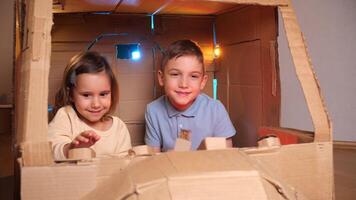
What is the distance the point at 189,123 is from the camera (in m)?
1.14

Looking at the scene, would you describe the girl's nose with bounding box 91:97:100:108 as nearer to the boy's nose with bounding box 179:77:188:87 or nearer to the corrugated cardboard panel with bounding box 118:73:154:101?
the boy's nose with bounding box 179:77:188:87

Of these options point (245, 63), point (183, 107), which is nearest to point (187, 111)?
point (183, 107)

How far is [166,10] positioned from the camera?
1.32 metres

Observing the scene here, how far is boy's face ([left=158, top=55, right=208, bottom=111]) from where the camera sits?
1043mm

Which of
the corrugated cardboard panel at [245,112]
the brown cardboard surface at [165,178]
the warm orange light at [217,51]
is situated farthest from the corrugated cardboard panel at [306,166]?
the warm orange light at [217,51]

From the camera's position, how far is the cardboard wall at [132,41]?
1.33m

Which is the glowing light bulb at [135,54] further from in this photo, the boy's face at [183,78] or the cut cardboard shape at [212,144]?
the cut cardboard shape at [212,144]

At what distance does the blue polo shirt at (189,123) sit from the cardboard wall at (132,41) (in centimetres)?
26

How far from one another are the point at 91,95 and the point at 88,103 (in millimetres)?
22

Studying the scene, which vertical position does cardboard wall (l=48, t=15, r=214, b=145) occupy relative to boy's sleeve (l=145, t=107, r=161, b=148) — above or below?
above

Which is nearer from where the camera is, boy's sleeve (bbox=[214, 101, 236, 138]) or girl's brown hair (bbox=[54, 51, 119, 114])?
girl's brown hair (bbox=[54, 51, 119, 114])

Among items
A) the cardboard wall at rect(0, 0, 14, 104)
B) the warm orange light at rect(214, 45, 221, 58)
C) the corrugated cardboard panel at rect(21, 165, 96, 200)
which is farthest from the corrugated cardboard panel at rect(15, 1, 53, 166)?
the cardboard wall at rect(0, 0, 14, 104)

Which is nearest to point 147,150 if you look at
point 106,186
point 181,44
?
point 106,186

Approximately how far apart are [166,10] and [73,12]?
0.33 meters
